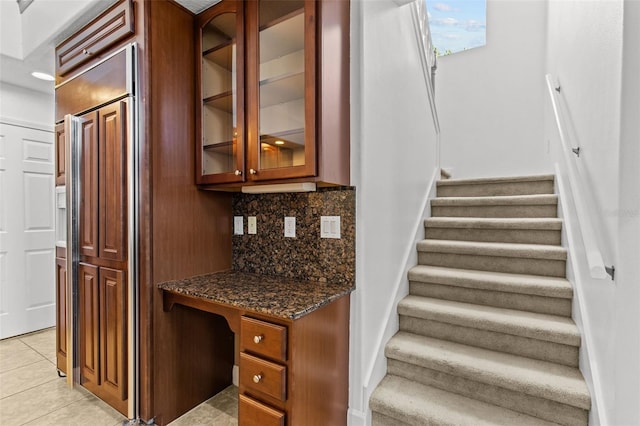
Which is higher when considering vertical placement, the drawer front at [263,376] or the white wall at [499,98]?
the white wall at [499,98]

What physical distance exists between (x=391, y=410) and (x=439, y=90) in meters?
4.12

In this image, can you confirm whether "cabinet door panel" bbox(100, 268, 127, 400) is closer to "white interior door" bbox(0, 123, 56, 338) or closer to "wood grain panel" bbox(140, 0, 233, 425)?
"wood grain panel" bbox(140, 0, 233, 425)

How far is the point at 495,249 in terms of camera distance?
218cm

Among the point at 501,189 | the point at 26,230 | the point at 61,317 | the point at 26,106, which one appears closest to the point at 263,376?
the point at 61,317

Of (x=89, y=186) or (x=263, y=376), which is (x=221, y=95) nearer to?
(x=89, y=186)

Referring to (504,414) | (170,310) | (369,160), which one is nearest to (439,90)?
(369,160)

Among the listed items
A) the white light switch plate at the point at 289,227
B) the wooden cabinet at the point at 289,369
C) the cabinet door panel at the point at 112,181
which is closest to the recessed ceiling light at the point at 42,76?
the cabinet door panel at the point at 112,181

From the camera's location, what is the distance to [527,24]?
3803mm

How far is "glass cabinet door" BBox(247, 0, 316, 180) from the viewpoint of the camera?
4.79 feet

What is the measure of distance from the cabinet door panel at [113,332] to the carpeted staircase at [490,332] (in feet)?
4.67

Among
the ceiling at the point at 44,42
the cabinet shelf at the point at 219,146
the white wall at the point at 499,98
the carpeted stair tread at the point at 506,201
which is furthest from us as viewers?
the white wall at the point at 499,98

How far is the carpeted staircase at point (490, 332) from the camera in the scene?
1.53 metres

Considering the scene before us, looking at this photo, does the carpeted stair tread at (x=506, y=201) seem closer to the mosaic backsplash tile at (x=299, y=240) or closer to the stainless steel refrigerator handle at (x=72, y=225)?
the mosaic backsplash tile at (x=299, y=240)

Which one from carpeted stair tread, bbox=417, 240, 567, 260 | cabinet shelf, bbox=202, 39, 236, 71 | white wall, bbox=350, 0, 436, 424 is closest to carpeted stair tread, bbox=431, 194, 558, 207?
carpeted stair tread, bbox=417, 240, 567, 260
